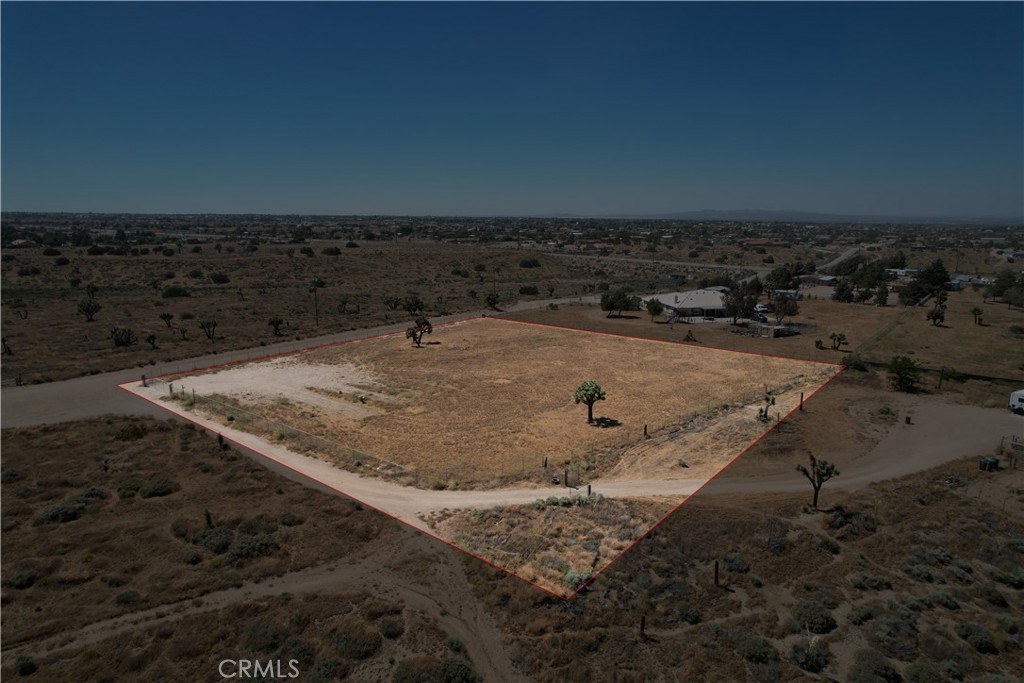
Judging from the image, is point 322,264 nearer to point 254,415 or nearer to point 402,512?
point 254,415

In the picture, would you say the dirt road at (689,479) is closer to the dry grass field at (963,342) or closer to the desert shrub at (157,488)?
the desert shrub at (157,488)

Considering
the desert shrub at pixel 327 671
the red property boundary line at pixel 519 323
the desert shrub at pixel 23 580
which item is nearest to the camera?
the desert shrub at pixel 327 671

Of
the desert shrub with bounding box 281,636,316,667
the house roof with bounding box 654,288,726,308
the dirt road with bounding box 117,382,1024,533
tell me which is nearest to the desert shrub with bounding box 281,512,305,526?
the dirt road with bounding box 117,382,1024,533

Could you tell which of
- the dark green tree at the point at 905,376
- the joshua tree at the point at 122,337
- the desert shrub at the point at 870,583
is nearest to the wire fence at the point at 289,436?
the joshua tree at the point at 122,337

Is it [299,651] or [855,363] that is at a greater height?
[855,363]

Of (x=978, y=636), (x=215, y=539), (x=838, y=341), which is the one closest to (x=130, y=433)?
(x=215, y=539)

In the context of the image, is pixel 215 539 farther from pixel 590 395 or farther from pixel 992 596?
pixel 992 596

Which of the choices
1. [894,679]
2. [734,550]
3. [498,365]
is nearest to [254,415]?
[498,365]

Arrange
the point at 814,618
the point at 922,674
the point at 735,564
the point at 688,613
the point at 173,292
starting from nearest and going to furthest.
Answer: the point at 922,674, the point at 814,618, the point at 688,613, the point at 735,564, the point at 173,292
